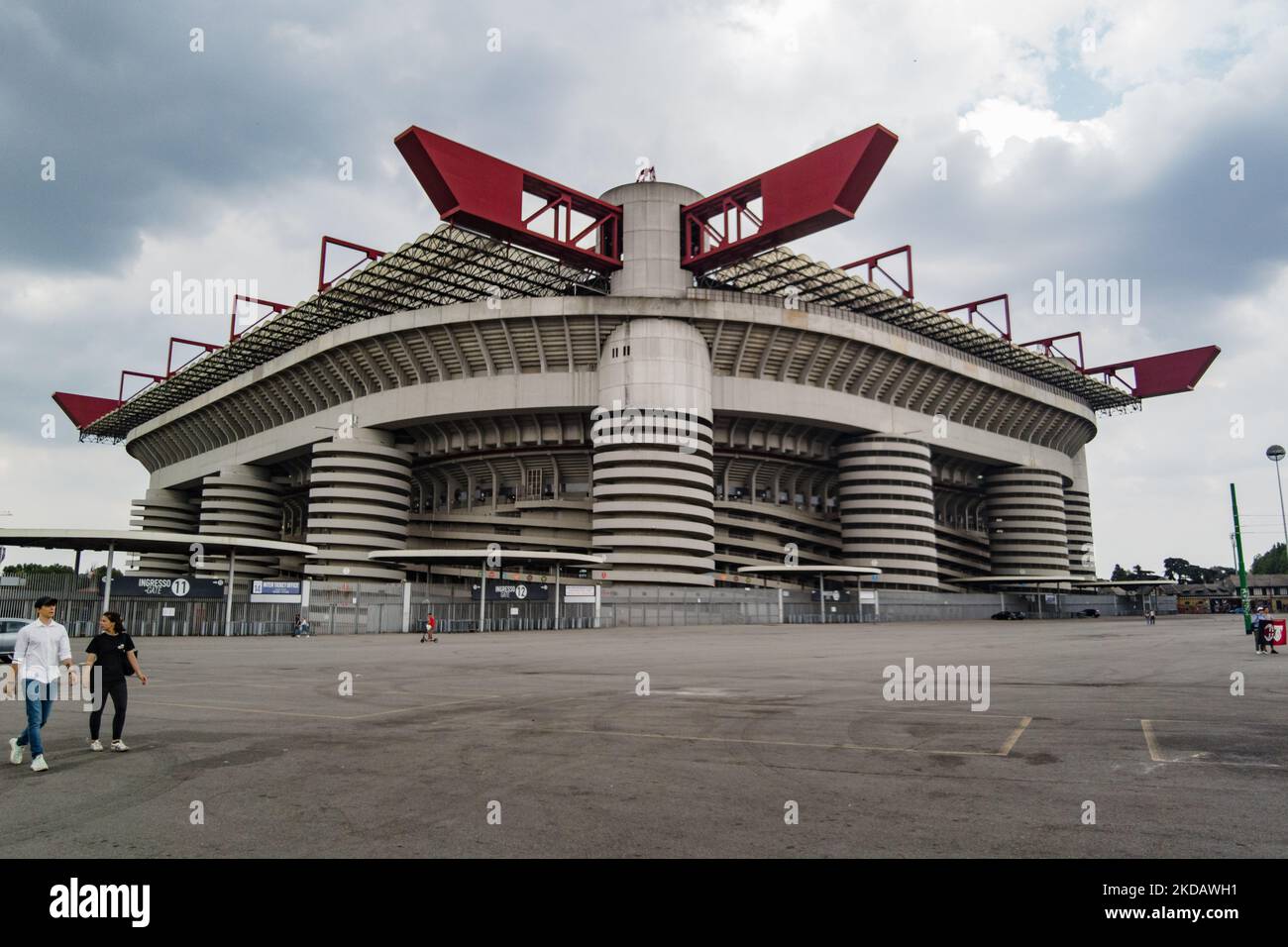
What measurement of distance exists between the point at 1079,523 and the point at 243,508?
92.9 m

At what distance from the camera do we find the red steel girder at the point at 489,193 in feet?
155

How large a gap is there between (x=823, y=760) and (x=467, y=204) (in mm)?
44885

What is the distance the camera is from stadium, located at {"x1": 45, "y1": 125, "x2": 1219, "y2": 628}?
56594 millimetres

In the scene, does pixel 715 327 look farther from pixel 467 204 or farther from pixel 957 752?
pixel 957 752

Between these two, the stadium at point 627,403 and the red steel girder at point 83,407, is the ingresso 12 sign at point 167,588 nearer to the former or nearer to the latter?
the stadium at point 627,403

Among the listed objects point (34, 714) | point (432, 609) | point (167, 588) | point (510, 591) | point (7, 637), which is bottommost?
point (34, 714)

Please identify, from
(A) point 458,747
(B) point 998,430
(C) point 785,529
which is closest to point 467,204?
(C) point 785,529

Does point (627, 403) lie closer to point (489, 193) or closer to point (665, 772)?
point (489, 193)

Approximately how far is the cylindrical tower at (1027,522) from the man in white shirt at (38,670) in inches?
3451

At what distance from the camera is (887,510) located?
232ft

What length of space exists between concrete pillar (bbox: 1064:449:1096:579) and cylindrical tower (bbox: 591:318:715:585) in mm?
60051

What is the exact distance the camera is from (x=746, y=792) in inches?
296

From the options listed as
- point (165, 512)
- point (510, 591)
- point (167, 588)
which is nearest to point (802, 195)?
point (510, 591)

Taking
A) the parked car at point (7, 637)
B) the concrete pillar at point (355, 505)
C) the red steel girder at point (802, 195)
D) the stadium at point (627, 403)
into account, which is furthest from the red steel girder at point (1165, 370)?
the parked car at point (7, 637)
